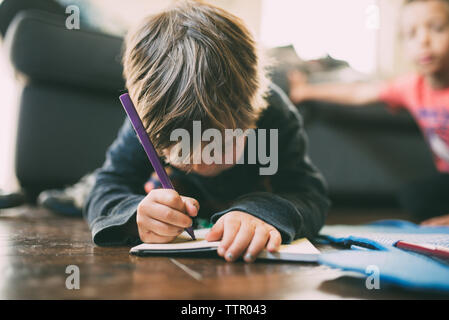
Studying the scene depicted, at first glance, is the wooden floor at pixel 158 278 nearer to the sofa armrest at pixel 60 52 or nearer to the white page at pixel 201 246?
the white page at pixel 201 246

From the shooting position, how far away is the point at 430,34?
3.40 feet

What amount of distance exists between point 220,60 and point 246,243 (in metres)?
0.21

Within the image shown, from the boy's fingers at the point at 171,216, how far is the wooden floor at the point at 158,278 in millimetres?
40

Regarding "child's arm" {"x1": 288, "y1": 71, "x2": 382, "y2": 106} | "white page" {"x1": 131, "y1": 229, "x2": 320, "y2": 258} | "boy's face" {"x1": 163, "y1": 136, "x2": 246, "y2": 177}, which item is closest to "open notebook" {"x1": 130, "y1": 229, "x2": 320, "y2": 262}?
"white page" {"x1": 131, "y1": 229, "x2": 320, "y2": 258}

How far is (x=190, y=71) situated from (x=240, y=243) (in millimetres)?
193

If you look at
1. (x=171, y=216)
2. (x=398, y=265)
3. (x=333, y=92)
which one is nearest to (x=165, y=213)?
(x=171, y=216)

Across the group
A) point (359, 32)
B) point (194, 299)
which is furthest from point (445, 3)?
point (194, 299)

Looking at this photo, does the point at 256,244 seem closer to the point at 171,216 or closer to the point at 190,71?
the point at 171,216

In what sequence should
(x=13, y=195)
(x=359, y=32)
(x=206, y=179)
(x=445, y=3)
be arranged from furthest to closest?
(x=359, y=32)
(x=445, y=3)
(x=13, y=195)
(x=206, y=179)

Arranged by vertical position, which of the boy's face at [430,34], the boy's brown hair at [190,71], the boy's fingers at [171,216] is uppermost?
the boy's face at [430,34]

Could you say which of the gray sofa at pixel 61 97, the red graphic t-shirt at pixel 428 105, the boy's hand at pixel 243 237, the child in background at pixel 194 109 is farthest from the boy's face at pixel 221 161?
the red graphic t-shirt at pixel 428 105

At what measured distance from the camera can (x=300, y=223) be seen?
0.47 m

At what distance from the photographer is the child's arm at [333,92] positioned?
1.16m
